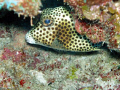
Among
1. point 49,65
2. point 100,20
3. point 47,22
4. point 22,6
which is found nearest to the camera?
point 22,6

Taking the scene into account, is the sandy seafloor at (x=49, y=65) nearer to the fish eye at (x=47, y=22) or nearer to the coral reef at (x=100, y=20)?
the fish eye at (x=47, y=22)

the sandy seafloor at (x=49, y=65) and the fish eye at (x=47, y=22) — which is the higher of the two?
the fish eye at (x=47, y=22)

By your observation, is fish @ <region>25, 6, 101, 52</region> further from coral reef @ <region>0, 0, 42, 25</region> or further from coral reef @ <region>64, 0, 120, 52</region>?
coral reef @ <region>0, 0, 42, 25</region>

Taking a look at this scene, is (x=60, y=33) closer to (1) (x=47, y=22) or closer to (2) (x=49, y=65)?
(1) (x=47, y=22)

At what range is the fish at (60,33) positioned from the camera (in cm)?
379

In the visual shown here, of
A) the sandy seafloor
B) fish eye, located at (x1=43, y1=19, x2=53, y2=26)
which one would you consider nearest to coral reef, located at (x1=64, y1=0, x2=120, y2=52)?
fish eye, located at (x1=43, y1=19, x2=53, y2=26)

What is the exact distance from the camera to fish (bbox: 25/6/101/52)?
3787 mm

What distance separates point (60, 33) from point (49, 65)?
1160 mm

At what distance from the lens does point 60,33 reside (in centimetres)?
380

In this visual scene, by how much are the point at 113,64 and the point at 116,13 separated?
1796mm

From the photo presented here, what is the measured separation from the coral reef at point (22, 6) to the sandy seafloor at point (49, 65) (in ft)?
4.17

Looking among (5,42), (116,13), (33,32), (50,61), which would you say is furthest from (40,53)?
(116,13)

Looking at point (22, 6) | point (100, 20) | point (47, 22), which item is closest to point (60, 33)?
point (47, 22)

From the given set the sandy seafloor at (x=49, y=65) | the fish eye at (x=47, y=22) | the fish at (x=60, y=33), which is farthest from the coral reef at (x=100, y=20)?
the sandy seafloor at (x=49, y=65)
